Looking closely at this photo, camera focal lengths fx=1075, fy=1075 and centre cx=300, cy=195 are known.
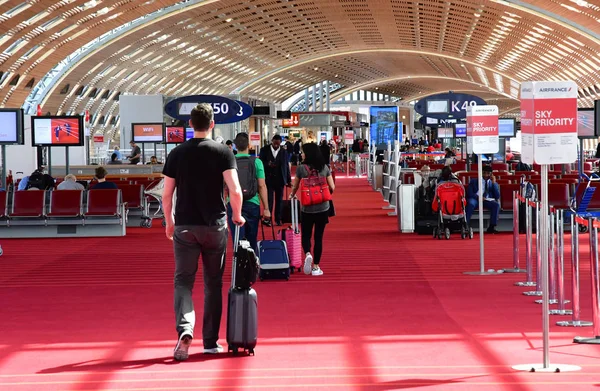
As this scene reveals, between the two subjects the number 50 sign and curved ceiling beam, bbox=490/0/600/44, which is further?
curved ceiling beam, bbox=490/0/600/44

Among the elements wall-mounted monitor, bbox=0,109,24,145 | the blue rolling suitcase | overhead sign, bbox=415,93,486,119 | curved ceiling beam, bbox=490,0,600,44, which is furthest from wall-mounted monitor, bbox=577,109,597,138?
curved ceiling beam, bbox=490,0,600,44

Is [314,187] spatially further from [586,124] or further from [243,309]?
[586,124]

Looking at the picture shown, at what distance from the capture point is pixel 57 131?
20.6 metres

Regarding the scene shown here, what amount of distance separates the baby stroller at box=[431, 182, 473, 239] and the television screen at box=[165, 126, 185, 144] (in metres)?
18.0

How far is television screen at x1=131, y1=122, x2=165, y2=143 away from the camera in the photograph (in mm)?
31891

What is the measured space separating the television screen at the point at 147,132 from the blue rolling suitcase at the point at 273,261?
21.0 meters

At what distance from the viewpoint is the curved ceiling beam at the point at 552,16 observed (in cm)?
4656

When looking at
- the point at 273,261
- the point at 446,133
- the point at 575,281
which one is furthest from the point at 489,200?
the point at 446,133

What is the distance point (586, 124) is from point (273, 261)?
10.9 m

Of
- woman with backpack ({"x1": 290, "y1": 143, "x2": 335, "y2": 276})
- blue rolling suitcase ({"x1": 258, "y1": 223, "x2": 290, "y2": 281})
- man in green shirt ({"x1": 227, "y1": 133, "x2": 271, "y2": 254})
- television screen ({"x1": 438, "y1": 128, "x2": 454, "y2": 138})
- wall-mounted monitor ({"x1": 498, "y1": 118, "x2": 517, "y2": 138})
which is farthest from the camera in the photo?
television screen ({"x1": 438, "y1": 128, "x2": 454, "y2": 138})

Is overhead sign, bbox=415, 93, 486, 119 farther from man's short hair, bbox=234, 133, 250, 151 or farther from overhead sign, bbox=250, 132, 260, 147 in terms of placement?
overhead sign, bbox=250, 132, 260, 147

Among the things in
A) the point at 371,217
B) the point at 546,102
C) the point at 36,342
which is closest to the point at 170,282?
the point at 36,342

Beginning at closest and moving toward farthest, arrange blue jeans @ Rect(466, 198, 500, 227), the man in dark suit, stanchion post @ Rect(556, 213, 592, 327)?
stanchion post @ Rect(556, 213, 592, 327)
blue jeans @ Rect(466, 198, 500, 227)
the man in dark suit

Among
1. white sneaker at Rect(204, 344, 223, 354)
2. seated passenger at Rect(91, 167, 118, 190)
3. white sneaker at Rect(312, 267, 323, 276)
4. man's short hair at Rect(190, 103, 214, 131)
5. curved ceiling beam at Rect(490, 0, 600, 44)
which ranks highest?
curved ceiling beam at Rect(490, 0, 600, 44)
